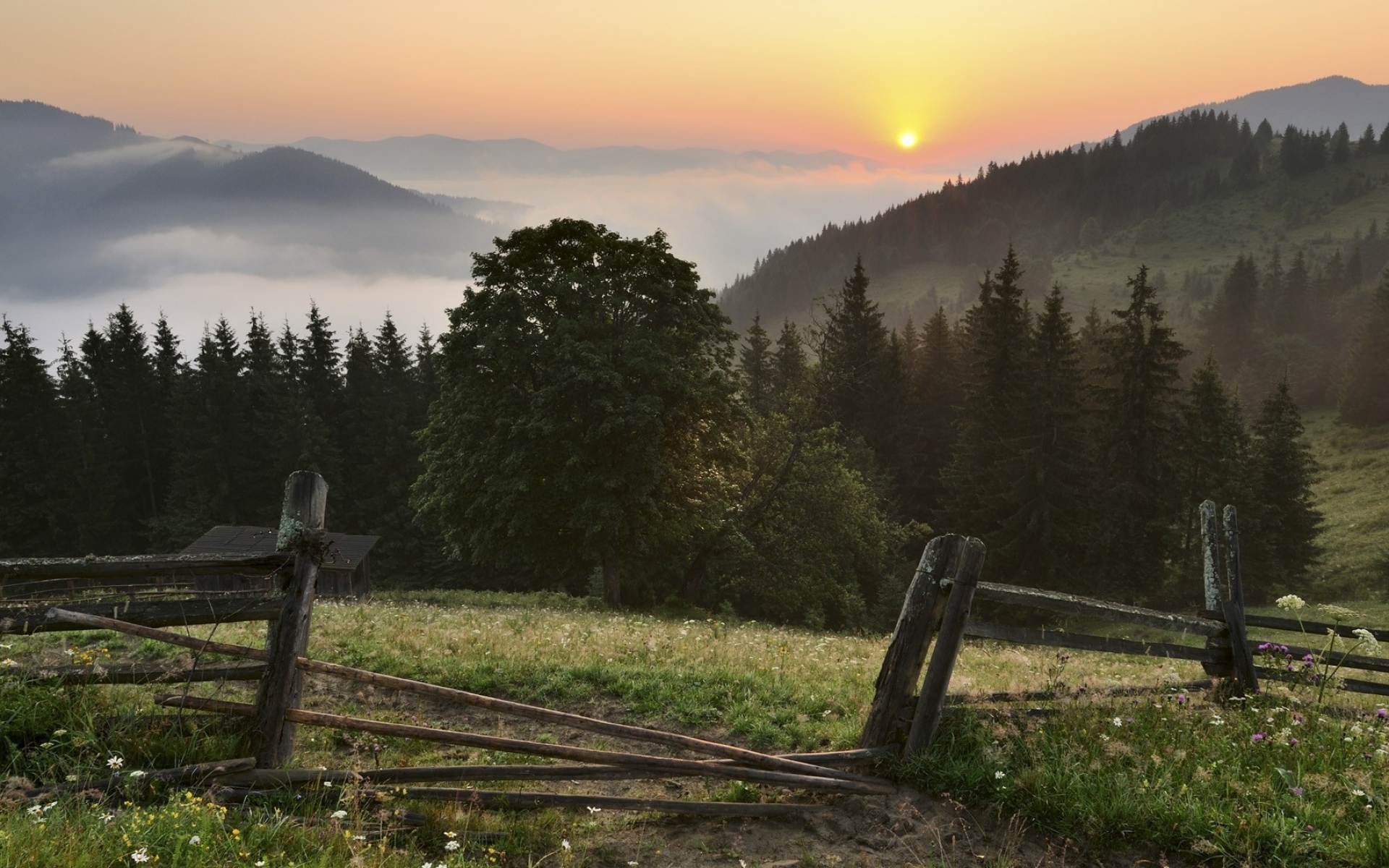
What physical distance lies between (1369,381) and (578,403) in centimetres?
9171

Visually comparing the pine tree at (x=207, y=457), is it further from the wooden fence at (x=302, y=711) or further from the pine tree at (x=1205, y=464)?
the pine tree at (x=1205, y=464)

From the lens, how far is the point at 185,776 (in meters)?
5.29

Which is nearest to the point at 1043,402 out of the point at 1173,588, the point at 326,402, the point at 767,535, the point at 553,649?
the point at 1173,588

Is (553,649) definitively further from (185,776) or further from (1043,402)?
(1043,402)

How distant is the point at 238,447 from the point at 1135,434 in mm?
68514

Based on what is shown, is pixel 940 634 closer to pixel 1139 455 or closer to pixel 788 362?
pixel 1139 455

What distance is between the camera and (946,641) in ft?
21.8

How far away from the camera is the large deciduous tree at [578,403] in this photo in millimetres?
26656

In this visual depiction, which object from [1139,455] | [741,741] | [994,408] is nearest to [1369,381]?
[1139,455]

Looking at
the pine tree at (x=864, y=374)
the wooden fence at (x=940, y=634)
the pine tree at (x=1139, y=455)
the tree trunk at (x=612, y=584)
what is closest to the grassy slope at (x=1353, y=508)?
the pine tree at (x=1139, y=455)

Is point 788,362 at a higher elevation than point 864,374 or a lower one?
higher

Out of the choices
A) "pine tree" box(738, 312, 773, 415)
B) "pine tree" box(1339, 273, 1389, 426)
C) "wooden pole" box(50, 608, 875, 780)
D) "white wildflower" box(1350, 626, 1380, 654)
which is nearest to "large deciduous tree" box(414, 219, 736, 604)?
"wooden pole" box(50, 608, 875, 780)

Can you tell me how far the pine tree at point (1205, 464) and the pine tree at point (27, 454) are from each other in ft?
276

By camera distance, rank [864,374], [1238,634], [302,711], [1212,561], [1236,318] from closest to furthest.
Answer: [302,711], [1238,634], [1212,561], [864,374], [1236,318]
